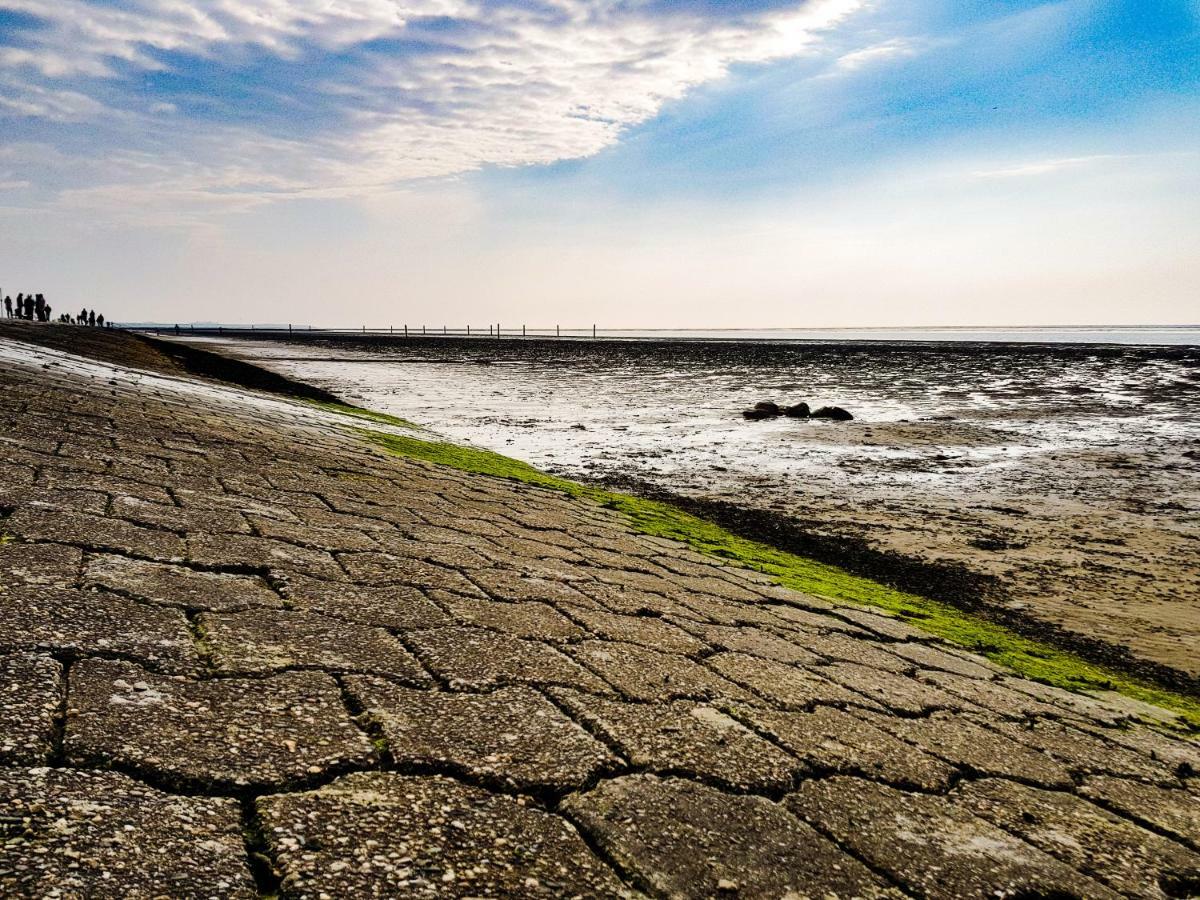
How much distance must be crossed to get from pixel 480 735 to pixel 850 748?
1.15m

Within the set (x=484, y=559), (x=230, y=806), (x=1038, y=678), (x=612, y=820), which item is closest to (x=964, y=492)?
(x=1038, y=678)

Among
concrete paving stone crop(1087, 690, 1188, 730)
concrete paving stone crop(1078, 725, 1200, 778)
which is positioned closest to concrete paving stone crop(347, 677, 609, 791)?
concrete paving stone crop(1078, 725, 1200, 778)

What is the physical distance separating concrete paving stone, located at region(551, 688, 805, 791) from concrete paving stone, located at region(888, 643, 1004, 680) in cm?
154

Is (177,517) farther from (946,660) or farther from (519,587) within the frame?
(946,660)

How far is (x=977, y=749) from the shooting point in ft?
8.19

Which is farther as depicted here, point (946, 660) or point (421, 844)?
point (946, 660)

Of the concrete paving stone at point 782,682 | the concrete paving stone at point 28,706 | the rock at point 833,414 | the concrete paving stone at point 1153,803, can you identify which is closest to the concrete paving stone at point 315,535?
the concrete paving stone at point 28,706

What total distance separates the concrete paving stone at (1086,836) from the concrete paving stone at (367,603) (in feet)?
5.97

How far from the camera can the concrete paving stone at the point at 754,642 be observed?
10.1 feet

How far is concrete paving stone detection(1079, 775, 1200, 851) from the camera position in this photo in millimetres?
2184

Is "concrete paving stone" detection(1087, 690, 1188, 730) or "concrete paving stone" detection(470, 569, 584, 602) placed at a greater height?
"concrete paving stone" detection(470, 569, 584, 602)

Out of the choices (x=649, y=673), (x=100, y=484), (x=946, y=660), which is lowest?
(x=946, y=660)

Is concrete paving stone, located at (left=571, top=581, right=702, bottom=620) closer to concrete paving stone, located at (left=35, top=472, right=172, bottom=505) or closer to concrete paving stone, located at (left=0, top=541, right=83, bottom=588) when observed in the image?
concrete paving stone, located at (left=0, top=541, right=83, bottom=588)

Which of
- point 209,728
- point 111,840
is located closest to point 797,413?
point 209,728
